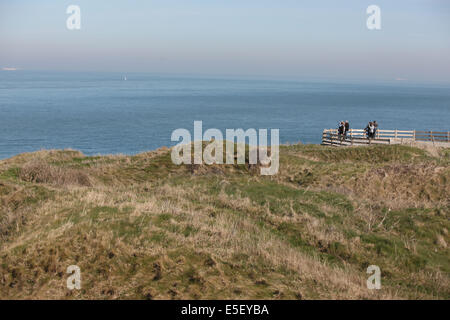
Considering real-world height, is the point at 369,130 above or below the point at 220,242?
above

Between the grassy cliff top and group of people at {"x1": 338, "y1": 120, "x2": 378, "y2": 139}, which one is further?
group of people at {"x1": 338, "y1": 120, "x2": 378, "y2": 139}

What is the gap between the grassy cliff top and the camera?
Result: 9.84m

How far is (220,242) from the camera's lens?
1216cm

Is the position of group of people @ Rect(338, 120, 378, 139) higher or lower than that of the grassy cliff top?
higher

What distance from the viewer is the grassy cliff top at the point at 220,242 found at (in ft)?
32.3

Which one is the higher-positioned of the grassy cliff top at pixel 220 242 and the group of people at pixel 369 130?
the group of people at pixel 369 130

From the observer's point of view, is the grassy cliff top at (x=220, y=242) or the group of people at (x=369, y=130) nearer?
the grassy cliff top at (x=220, y=242)

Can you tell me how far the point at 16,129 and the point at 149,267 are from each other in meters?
91.5

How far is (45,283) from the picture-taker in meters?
9.98

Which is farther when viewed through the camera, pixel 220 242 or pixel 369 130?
pixel 369 130
